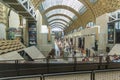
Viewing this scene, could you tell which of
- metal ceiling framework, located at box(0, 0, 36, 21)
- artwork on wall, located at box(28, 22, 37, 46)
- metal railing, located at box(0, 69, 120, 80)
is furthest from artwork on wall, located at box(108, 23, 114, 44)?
metal railing, located at box(0, 69, 120, 80)

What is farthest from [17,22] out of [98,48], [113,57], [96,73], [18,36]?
[96,73]

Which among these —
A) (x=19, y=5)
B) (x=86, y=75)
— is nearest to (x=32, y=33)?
(x=19, y=5)

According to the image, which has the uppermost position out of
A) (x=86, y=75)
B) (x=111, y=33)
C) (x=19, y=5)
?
(x=19, y=5)

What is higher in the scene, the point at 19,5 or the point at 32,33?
the point at 19,5

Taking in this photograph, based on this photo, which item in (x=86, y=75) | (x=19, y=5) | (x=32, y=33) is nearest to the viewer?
(x=86, y=75)

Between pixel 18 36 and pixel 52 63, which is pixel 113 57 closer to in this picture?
pixel 52 63

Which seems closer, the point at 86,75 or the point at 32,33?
the point at 86,75

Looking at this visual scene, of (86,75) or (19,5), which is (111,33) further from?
(86,75)

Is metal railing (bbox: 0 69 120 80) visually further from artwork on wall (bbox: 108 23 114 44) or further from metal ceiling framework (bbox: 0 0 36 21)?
artwork on wall (bbox: 108 23 114 44)

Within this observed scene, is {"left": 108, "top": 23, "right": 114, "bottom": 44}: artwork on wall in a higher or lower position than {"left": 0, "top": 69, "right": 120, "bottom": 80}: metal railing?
higher

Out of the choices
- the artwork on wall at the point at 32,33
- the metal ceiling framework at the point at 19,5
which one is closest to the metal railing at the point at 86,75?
the metal ceiling framework at the point at 19,5

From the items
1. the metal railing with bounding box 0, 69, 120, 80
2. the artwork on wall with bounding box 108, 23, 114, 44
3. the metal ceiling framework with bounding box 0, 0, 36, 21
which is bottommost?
the metal railing with bounding box 0, 69, 120, 80

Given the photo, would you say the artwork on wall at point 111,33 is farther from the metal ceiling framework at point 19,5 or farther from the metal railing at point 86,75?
the metal railing at point 86,75

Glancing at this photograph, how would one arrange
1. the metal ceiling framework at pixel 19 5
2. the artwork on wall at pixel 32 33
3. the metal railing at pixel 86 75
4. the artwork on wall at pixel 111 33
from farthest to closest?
the artwork on wall at pixel 32 33, the artwork on wall at pixel 111 33, the metal ceiling framework at pixel 19 5, the metal railing at pixel 86 75
